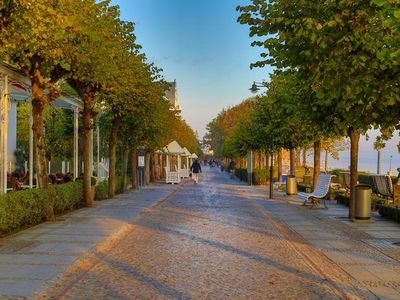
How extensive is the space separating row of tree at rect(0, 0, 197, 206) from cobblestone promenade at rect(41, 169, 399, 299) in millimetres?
4124

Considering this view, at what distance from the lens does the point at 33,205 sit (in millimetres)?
14250

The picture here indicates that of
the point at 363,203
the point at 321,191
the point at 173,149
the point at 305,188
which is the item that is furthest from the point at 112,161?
the point at 173,149

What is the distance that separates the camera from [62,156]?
1671 inches

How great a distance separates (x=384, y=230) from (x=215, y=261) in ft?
20.2

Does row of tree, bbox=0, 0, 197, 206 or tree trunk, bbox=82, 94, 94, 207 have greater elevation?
row of tree, bbox=0, 0, 197, 206

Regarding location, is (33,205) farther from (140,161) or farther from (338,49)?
(140,161)

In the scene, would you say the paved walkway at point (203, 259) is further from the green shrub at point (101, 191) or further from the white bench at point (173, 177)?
the white bench at point (173, 177)

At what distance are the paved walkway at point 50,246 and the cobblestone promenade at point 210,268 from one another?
0.86ft

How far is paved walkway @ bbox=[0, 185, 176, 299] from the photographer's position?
306 inches

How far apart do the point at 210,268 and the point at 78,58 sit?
279 inches

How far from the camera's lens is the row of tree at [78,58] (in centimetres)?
1107

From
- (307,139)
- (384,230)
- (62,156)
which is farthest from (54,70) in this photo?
(62,156)

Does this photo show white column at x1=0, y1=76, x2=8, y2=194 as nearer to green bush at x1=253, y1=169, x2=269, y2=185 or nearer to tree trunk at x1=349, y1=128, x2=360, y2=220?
tree trunk at x1=349, y1=128, x2=360, y2=220

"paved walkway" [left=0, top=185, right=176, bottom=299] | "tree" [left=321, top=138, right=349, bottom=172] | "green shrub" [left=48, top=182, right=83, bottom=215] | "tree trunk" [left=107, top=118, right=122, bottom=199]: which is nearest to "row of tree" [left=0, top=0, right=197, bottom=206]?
"tree trunk" [left=107, top=118, right=122, bottom=199]
